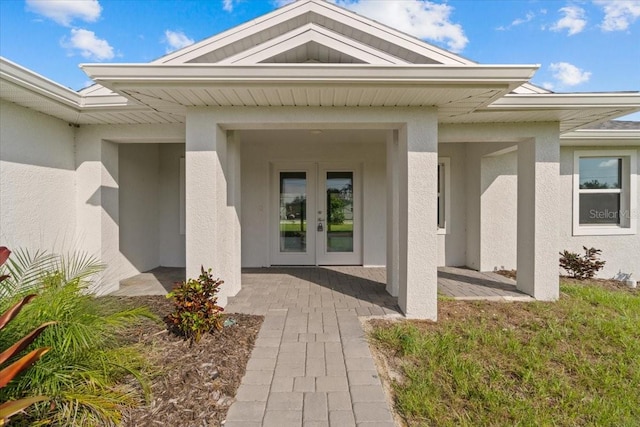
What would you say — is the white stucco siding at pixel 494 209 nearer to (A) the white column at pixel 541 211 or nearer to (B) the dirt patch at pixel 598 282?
(B) the dirt patch at pixel 598 282

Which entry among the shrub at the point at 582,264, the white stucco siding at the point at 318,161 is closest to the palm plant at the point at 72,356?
the white stucco siding at the point at 318,161

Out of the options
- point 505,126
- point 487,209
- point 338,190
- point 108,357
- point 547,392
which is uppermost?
point 505,126

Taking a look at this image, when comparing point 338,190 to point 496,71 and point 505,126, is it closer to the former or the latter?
point 505,126

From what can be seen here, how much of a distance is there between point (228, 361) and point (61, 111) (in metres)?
4.81

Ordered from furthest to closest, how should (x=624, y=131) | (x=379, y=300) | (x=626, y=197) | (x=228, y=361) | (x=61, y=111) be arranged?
(x=626, y=197) < (x=624, y=131) < (x=379, y=300) < (x=61, y=111) < (x=228, y=361)

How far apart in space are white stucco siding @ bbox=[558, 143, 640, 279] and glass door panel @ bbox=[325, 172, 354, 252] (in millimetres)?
5270

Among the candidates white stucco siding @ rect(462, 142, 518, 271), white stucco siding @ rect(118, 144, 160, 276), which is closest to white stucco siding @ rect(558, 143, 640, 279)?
white stucco siding @ rect(462, 142, 518, 271)

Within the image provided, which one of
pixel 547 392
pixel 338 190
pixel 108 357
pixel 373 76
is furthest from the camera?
pixel 338 190

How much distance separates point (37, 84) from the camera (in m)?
4.32

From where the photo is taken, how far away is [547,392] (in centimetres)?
305

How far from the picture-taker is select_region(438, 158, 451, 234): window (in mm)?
8250

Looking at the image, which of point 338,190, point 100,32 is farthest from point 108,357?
point 100,32

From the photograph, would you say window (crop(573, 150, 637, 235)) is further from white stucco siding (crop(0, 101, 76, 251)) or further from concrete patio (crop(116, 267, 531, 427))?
white stucco siding (crop(0, 101, 76, 251))

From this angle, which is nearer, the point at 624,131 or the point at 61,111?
the point at 61,111
